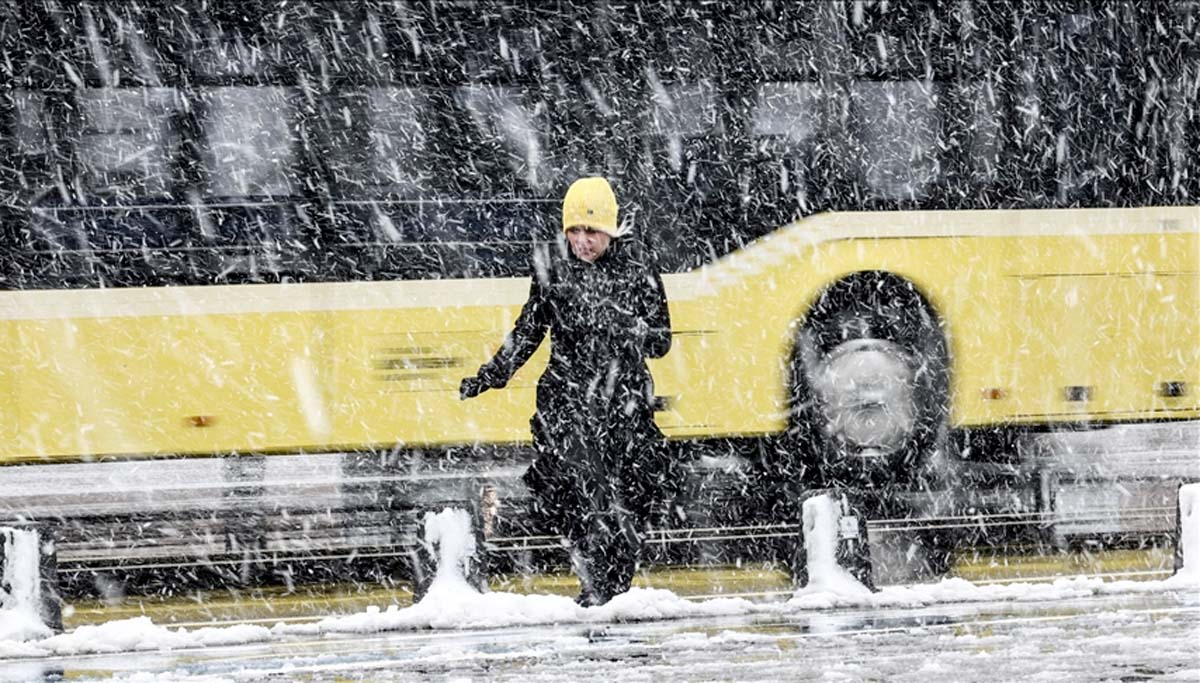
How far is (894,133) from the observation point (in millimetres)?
11320

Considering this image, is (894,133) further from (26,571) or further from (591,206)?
(26,571)

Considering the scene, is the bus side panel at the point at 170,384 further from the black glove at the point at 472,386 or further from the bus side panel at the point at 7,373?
the black glove at the point at 472,386

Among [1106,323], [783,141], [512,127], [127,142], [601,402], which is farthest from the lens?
[1106,323]

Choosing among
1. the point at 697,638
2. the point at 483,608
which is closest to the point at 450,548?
the point at 483,608

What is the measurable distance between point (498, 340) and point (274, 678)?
5.03 metres

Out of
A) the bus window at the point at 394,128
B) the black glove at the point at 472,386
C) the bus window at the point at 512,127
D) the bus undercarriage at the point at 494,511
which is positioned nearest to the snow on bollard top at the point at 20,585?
the black glove at the point at 472,386

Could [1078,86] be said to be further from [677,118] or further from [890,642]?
[890,642]

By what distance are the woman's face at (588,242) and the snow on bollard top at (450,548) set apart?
1249 millimetres

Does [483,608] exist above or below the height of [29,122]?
below

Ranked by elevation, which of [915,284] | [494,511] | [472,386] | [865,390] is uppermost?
[915,284]

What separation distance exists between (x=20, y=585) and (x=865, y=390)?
20.6ft

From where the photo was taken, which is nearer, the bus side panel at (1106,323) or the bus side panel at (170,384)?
the bus side panel at (170,384)

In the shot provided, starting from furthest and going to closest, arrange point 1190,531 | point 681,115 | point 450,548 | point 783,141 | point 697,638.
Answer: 1. point 783,141
2. point 681,115
3. point 1190,531
4. point 450,548
5. point 697,638

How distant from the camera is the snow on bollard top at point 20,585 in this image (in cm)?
695
